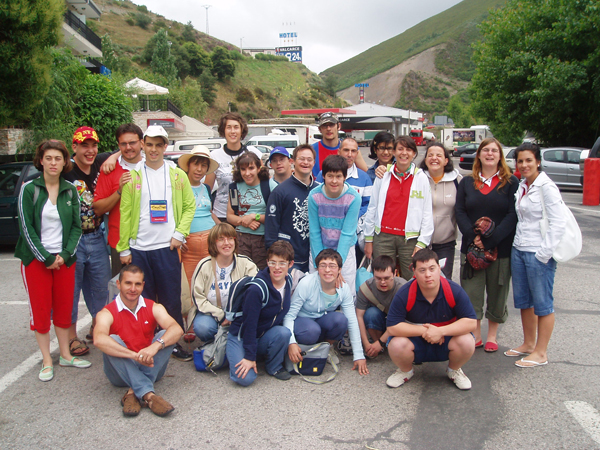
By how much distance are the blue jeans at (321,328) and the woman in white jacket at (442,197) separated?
1.19 metres

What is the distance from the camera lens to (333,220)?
432 cm

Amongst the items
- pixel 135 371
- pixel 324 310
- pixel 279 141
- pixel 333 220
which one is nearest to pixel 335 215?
pixel 333 220

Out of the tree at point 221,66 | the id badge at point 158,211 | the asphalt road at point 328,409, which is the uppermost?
the tree at point 221,66

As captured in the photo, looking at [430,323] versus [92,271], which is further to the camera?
[92,271]

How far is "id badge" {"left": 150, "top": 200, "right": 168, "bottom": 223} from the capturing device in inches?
163

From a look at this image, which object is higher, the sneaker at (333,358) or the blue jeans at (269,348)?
the blue jeans at (269,348)

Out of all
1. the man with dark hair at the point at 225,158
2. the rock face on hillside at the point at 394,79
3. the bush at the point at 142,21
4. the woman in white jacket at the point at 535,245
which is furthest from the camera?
the rock face on hillside at the point at 394,79

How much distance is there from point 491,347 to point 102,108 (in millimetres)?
13821

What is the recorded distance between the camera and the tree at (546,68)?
749 inches

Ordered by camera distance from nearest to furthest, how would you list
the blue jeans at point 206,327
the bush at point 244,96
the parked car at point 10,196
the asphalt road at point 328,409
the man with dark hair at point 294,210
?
the asphalt road at point 328,409 → the blue jeans at point 206,327 → the man with dark hair at point 294,210 → the parked car at point 10,196 → the bush at point 244,96

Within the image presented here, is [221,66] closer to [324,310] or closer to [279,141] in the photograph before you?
[279,141]

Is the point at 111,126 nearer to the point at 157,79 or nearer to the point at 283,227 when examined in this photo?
the point at 283,227

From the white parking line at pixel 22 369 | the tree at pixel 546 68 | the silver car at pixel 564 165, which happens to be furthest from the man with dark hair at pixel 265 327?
the tree at pixel 546 68

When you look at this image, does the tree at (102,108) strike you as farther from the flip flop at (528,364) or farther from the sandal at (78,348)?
the flip flop at (528,364)
